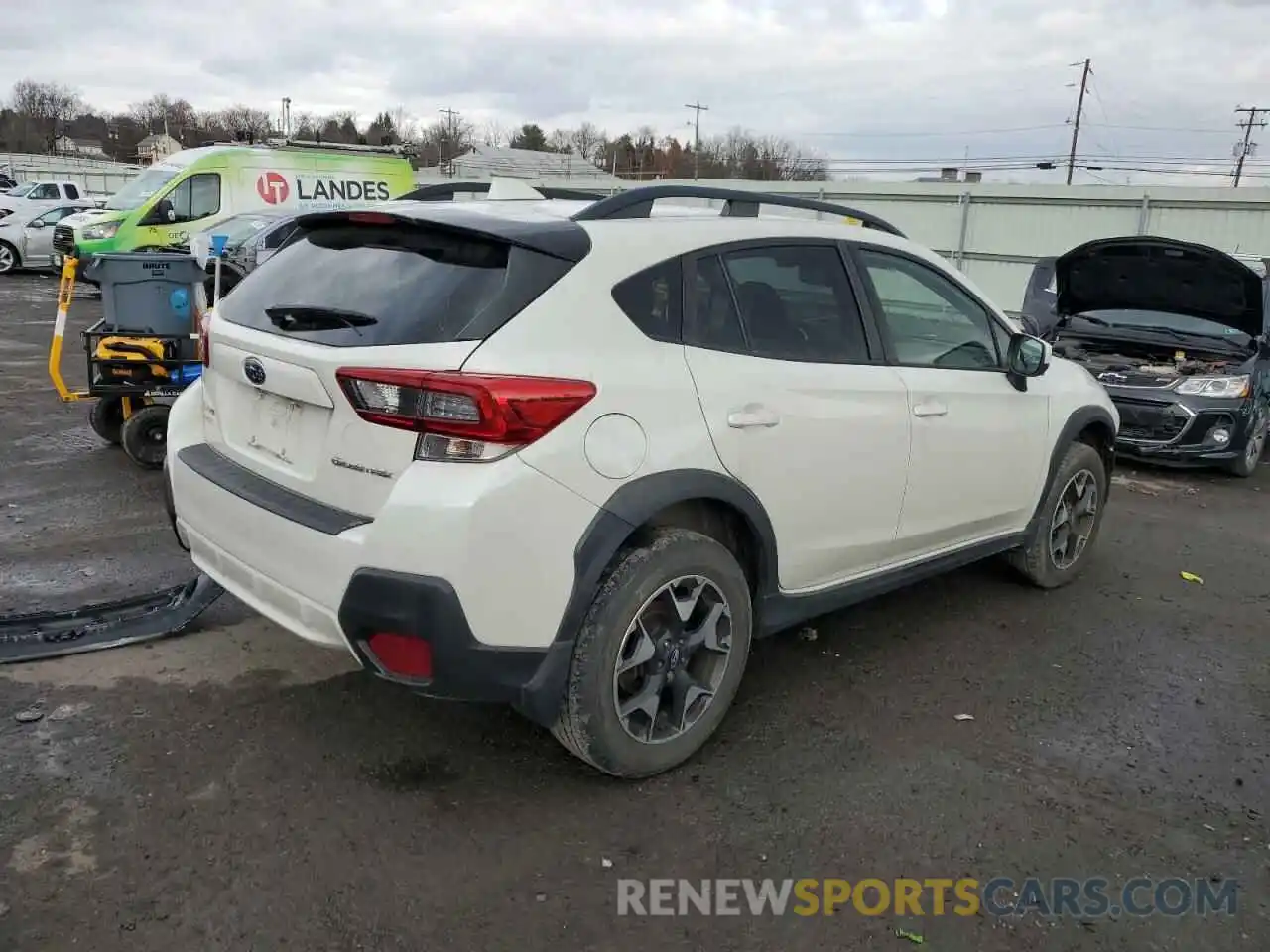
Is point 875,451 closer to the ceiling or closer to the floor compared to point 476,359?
closer to the floor

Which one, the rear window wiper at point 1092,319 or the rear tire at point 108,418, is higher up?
the rear window wiper at point 1092,319

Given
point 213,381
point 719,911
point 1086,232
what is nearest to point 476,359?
point 213,381

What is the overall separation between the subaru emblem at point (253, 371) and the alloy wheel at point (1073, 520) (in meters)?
3.74

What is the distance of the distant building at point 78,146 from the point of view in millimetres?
85562

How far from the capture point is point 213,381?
3455 millimetres

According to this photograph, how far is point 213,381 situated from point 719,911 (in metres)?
2.38

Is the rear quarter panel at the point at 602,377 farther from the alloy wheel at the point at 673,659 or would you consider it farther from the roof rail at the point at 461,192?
the roof rail at the point at 461,192

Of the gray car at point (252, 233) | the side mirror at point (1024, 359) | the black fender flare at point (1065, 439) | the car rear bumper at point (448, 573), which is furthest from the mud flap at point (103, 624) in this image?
the gray car at point (252, 233)

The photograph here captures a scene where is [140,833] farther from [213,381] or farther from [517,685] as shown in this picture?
[213,381]

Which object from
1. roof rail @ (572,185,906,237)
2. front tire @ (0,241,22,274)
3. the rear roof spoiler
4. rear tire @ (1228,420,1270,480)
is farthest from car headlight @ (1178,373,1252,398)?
front tire @ (0,241,22,274)

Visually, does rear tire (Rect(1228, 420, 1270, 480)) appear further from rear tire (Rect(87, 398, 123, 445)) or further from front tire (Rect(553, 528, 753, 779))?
rear tire (Rect(87, 398, 123, 445))

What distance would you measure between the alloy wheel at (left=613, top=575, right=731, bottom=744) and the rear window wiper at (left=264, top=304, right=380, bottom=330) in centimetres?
119

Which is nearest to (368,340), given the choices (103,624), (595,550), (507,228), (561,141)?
(507,228)

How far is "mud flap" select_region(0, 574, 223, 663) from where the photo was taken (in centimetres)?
387
